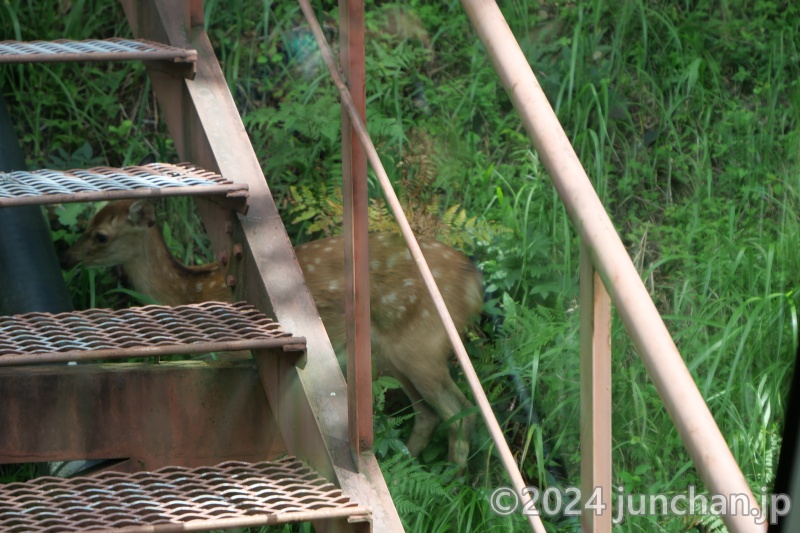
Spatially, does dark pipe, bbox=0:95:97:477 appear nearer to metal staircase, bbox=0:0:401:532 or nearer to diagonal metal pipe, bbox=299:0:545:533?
metal staircase, bbox=0:0:401:532

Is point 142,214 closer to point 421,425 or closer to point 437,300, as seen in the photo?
point 421,425

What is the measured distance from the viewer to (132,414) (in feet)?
8.87

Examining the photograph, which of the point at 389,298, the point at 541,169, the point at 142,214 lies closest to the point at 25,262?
the point at 142,214

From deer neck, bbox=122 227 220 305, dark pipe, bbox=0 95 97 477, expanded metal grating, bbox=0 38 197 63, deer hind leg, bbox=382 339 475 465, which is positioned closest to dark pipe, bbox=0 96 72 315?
dark pipe, bbox=0 95 97 477

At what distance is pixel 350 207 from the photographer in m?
2.41

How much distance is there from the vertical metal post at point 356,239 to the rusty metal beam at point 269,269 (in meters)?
0.08

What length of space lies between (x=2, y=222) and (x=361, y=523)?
2.41m

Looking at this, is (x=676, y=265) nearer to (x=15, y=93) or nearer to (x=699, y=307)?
(x=699, y=307)

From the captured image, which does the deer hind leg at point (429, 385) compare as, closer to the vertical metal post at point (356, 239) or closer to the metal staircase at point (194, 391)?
the metal staircase at point (194, 391)

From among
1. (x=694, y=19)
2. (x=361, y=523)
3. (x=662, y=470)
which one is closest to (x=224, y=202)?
(x=361, y=523)

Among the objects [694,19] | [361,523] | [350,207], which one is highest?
[694,19]

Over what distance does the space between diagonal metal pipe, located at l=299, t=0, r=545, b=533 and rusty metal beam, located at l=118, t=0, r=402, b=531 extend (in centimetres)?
33

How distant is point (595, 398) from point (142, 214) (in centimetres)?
427

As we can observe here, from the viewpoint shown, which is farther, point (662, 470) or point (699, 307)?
point (699, 307)
